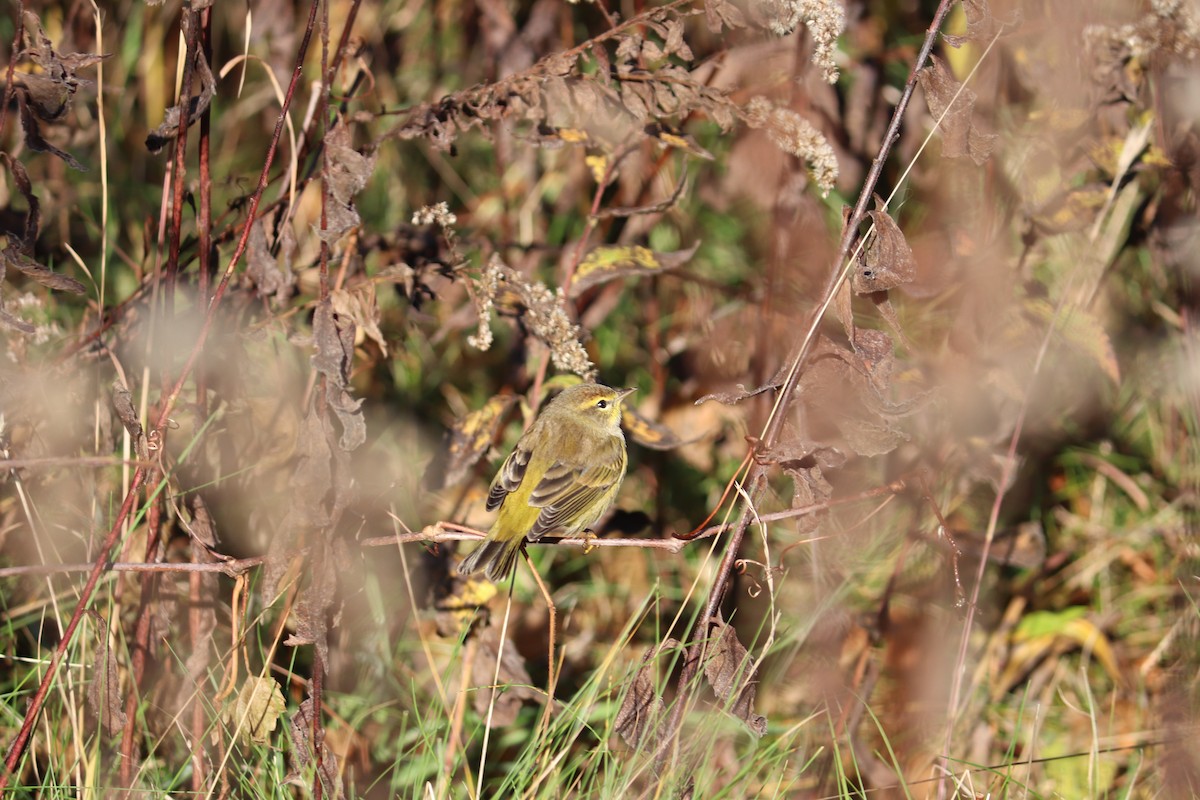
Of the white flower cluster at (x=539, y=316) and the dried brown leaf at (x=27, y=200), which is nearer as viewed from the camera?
the dried brown leaf at (x=27, y=200)

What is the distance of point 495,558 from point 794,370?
37.6 inches

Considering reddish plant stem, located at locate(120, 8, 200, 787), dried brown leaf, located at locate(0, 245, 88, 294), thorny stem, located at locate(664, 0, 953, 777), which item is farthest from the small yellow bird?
dried brown leaf, located at locate(0, 245, 88, 294)

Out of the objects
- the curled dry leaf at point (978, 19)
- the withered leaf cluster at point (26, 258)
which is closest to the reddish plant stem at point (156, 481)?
the withered leaf cluster at point (26, 258)

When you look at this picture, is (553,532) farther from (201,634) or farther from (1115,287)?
(1115,287)

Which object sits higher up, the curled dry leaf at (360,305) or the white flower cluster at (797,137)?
the white flower cluster at (797,137)

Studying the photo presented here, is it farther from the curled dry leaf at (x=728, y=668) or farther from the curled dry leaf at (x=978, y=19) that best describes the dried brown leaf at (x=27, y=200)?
the curled dry leaf at (x=978, y=19)

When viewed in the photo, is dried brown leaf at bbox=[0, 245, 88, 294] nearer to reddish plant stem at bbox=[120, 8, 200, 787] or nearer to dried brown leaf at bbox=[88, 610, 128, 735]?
reddish plant stem at bbox=[120, 8, 200, 787]

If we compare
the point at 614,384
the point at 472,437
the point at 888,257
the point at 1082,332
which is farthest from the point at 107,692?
the point at 1082,332

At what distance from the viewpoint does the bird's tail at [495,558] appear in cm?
269

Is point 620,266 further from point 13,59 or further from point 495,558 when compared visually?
point 13,59

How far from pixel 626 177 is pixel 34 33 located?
1.98 m

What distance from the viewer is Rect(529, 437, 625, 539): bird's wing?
2984mm

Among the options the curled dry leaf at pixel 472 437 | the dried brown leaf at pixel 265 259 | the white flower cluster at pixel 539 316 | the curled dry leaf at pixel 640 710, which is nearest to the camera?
the curled dry leaf at pixel 640 710

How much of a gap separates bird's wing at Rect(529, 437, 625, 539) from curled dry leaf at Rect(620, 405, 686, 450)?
1.02 ft
